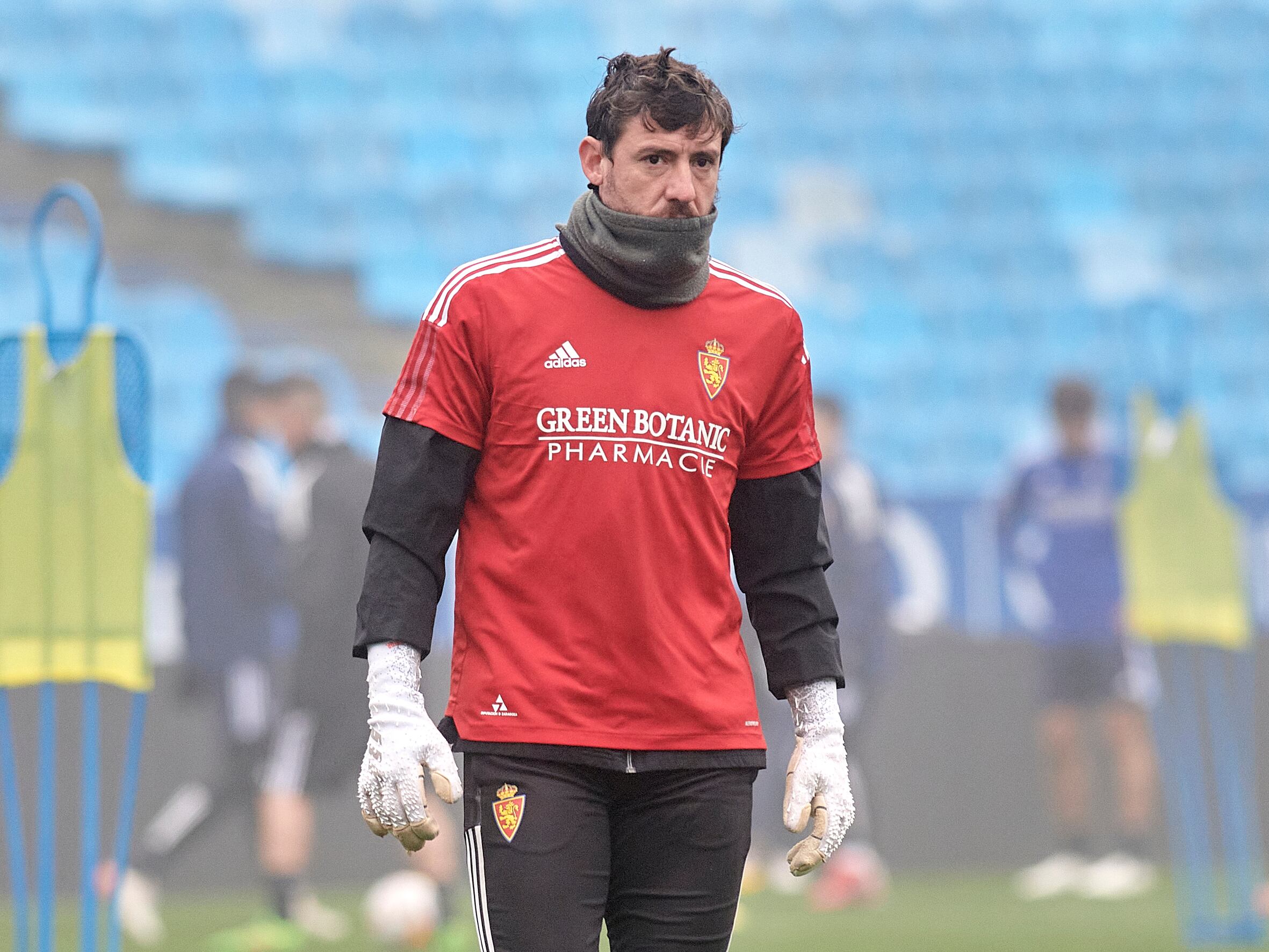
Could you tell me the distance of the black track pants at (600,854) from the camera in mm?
2508

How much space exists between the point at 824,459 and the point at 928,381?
3738 millimetres

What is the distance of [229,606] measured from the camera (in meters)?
8.06

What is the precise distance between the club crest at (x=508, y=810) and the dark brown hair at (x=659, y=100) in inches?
34.7

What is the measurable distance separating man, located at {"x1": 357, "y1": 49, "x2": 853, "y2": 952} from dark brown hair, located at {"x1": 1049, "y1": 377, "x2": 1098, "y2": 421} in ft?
22.2

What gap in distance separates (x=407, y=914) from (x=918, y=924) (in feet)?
7.07

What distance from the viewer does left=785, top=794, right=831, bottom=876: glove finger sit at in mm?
2631

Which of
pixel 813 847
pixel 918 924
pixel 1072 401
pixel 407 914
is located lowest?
pixel 918 924

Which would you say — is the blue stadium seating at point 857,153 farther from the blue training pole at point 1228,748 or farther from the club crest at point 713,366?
the club crest at point 713,366

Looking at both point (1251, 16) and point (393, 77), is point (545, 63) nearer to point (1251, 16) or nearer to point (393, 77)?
point (393, 77)

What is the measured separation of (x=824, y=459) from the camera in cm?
867

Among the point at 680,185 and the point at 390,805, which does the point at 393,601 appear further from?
the point at 680,185

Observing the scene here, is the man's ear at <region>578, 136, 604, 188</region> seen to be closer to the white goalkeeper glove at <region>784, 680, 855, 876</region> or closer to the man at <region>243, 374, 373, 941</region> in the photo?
the white goalkeeper glove at <region>784, 680, 855, 876</region>

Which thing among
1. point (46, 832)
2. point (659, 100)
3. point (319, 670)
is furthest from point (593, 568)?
point (319, 670)

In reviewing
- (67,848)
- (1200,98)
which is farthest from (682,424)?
(1200,98)
